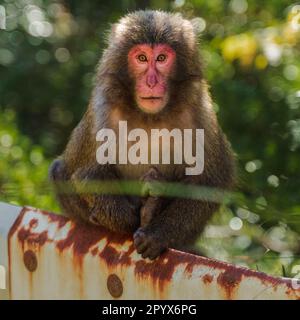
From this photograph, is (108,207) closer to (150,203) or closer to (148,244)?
(150,203)

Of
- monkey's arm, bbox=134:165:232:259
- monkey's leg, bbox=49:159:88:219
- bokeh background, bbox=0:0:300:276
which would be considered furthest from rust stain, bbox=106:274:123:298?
monkey's leg, bbox=49:159:88:219

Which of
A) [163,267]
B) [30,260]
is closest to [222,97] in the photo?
[30,260]

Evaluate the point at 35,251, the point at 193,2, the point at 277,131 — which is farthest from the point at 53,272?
the point at 193,2

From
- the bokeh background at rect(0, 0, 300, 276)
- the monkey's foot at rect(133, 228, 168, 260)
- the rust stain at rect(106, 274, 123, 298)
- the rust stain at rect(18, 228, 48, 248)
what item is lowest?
the rust stain at rect(106, 274, 123, 298)

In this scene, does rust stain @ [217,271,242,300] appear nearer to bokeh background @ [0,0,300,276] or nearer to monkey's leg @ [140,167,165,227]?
bokeh background @ [0,0,300,276]

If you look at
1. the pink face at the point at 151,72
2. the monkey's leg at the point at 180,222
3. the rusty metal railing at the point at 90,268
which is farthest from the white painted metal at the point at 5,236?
the pink face at the point at 151,72

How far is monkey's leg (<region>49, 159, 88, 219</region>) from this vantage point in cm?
505

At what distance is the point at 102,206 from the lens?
467cm

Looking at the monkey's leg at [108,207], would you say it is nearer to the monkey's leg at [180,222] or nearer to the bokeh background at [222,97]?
the monkey's leg at [180,222]

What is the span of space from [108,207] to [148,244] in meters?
0.93

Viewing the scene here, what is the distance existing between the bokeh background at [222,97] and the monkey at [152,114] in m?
0.31

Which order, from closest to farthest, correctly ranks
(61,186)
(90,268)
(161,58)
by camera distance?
(90,268)
(161,58)
(61,186)

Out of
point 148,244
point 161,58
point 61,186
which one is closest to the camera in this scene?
point 148,244

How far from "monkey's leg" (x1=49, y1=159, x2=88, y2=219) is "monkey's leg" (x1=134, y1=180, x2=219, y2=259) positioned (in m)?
0.61
